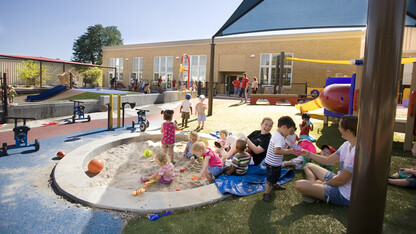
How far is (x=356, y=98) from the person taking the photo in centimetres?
579

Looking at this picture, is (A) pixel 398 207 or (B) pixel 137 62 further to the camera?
(B) pixel 137 62

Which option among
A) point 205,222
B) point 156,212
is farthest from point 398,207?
point 156,212

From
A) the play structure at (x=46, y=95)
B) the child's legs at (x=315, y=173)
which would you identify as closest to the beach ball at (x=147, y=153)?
the child's legs at (x=315, y=173)

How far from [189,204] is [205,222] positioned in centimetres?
45

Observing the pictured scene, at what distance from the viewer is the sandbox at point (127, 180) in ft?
11.0

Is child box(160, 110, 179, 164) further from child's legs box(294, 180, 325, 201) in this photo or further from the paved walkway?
child's legs box(294, 180, 325, 201)

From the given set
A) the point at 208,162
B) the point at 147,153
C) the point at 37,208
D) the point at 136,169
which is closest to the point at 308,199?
the point at 208,162

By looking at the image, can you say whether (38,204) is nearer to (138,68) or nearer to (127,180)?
(127,180)

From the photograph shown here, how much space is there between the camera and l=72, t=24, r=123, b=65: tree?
6475 cm

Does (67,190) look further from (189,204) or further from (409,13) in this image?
(409,13)

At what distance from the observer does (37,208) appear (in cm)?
329

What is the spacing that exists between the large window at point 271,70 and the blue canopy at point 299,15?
1684 centimetres

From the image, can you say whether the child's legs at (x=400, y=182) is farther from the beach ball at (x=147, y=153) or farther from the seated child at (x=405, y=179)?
the beach ball at (x=147, y=153)

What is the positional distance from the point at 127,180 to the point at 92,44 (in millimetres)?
69454
